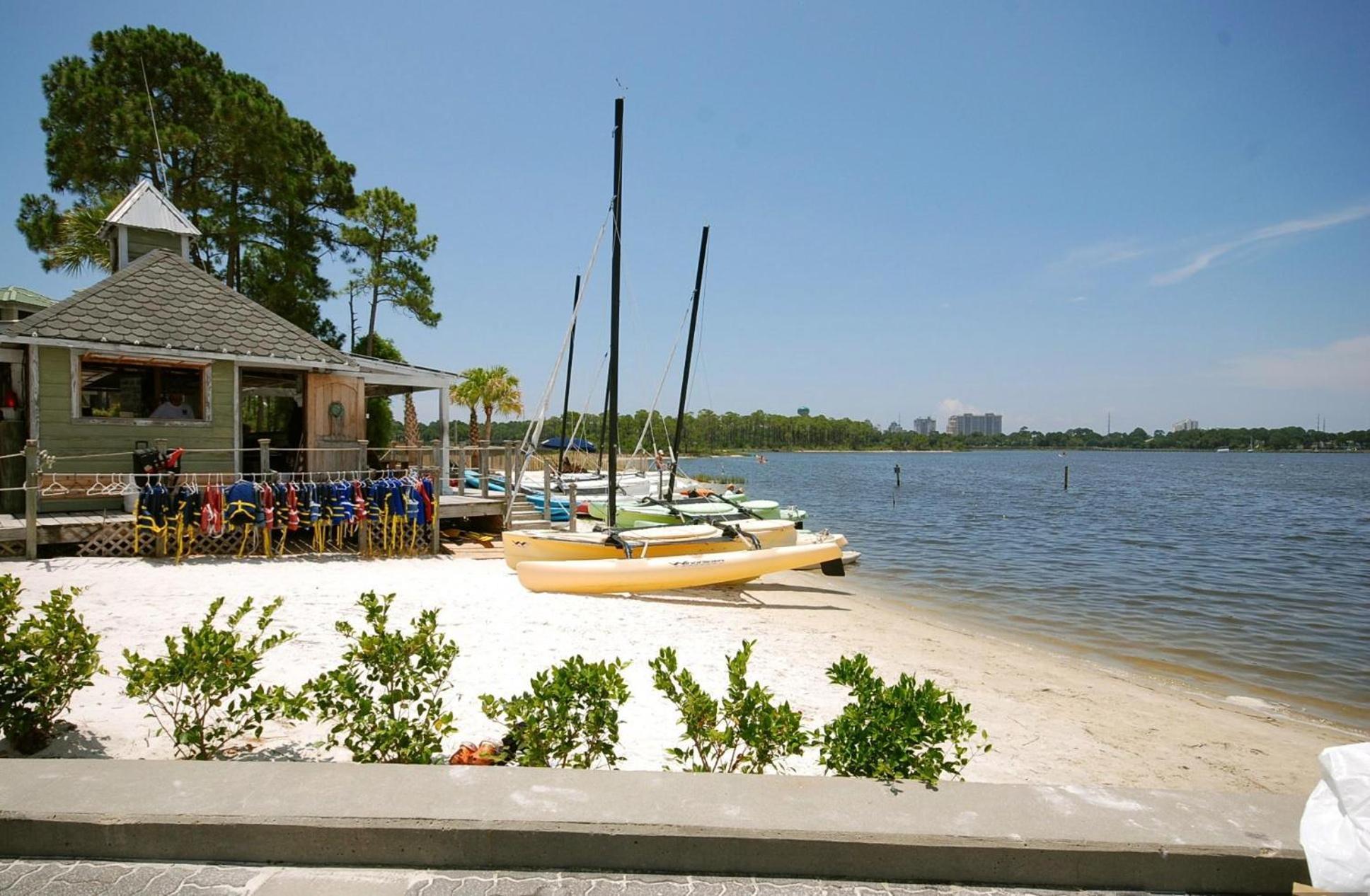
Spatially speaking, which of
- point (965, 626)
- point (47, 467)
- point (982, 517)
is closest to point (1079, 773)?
point (965, 626)

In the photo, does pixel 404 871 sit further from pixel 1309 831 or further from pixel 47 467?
pixel 47 467

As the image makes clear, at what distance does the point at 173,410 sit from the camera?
1248 cm

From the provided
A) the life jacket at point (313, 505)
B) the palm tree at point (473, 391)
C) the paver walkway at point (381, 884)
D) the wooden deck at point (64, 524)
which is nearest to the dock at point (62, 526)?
the wooden deck at point (64, 524)

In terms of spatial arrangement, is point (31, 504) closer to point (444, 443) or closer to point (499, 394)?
point (444, 443)

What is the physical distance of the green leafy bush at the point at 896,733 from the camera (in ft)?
11.7

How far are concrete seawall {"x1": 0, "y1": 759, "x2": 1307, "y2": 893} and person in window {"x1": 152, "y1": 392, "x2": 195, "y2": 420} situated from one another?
10.9 metres

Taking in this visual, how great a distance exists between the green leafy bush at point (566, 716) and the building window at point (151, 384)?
453 inches

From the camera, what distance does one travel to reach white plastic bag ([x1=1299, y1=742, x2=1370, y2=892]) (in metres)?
2.37

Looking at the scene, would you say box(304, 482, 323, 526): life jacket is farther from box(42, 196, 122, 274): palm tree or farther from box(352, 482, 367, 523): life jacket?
box(42, 196, 122, 274): palm tree

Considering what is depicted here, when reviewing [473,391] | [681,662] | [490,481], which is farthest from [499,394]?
[681,662]

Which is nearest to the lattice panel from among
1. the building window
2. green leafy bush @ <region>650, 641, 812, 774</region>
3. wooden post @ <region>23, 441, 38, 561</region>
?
wooden post @ <region>23, 441, 38, 561</region>

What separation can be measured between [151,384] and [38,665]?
11633 mm

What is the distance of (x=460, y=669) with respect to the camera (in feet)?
23.0

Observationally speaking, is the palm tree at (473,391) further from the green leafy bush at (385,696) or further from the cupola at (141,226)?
the green leafy bush at (385,696)
